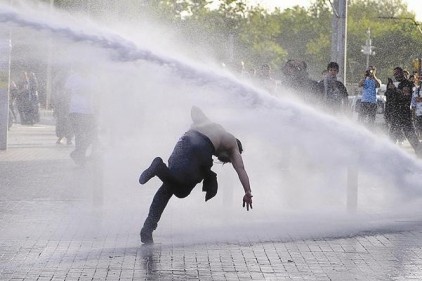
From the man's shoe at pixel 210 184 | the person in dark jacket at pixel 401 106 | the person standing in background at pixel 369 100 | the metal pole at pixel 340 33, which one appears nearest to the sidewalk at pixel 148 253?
the man's shoe at pixel 210 184

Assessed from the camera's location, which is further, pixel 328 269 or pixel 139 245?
pixel 139 245

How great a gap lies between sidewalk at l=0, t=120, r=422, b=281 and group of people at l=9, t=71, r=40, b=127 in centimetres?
2149

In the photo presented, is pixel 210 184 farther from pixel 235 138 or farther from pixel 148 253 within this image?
pixel 148 253

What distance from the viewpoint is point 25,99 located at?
3562 centimetres

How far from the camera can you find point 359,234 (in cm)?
1110

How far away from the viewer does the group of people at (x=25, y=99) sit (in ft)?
114

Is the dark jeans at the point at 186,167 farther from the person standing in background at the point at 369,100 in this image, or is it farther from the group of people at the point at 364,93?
the person standing in background at the point at 369,100

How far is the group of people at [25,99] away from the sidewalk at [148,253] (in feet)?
70.5

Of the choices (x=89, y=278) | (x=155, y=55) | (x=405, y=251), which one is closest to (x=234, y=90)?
(x=155, y=55)

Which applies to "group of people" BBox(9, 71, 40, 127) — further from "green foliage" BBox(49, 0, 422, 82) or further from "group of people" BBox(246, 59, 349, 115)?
"group of people" BBox(246, 59, 349, 115)

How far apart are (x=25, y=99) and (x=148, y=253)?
Result: 87.0 feet

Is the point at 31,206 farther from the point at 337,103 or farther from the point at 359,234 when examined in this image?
the point at 337,103

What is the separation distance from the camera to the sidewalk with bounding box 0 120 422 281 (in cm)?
872

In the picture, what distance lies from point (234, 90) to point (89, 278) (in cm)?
456
